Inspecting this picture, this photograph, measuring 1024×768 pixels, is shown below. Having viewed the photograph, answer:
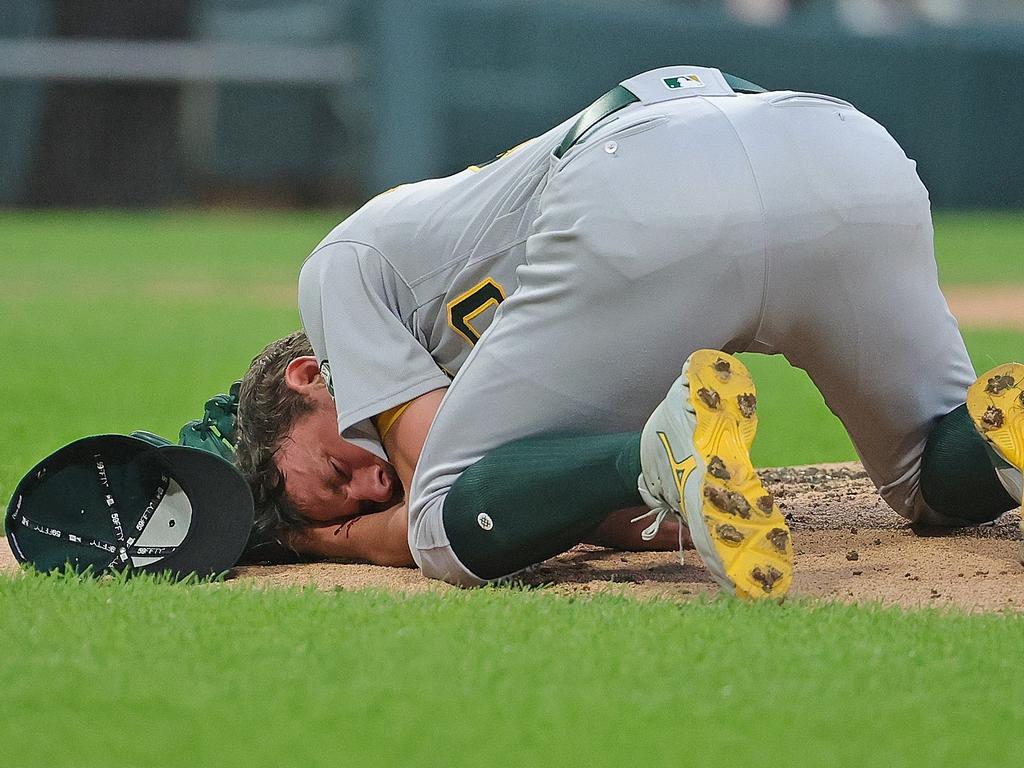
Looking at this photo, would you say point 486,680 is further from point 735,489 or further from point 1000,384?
point 1000,384

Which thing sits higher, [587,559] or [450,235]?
[450,235]

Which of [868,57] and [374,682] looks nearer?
[374,682]

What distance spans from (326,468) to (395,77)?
16.8m

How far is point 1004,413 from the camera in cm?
Answer: 287

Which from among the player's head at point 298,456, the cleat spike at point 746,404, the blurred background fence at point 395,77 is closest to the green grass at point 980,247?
the blurred background fence at point 395,77

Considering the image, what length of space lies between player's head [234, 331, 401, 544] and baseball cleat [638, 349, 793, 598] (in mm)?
830

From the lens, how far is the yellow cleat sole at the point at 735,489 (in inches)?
99.7

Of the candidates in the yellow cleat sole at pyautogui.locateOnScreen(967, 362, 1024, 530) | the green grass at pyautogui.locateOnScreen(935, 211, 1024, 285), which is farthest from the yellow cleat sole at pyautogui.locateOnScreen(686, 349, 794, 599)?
the green grass at pyautogui.locateOnScreen(935, 211, 1024, 285)

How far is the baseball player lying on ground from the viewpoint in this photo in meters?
2.76

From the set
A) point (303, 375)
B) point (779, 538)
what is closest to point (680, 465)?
point (779, 538)

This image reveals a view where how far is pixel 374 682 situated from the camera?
2.17 meters

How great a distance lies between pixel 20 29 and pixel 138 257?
599 centimetres

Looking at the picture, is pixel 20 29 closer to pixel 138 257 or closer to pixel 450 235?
pixel 138 257

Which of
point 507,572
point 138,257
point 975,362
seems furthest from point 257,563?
point 138,257
